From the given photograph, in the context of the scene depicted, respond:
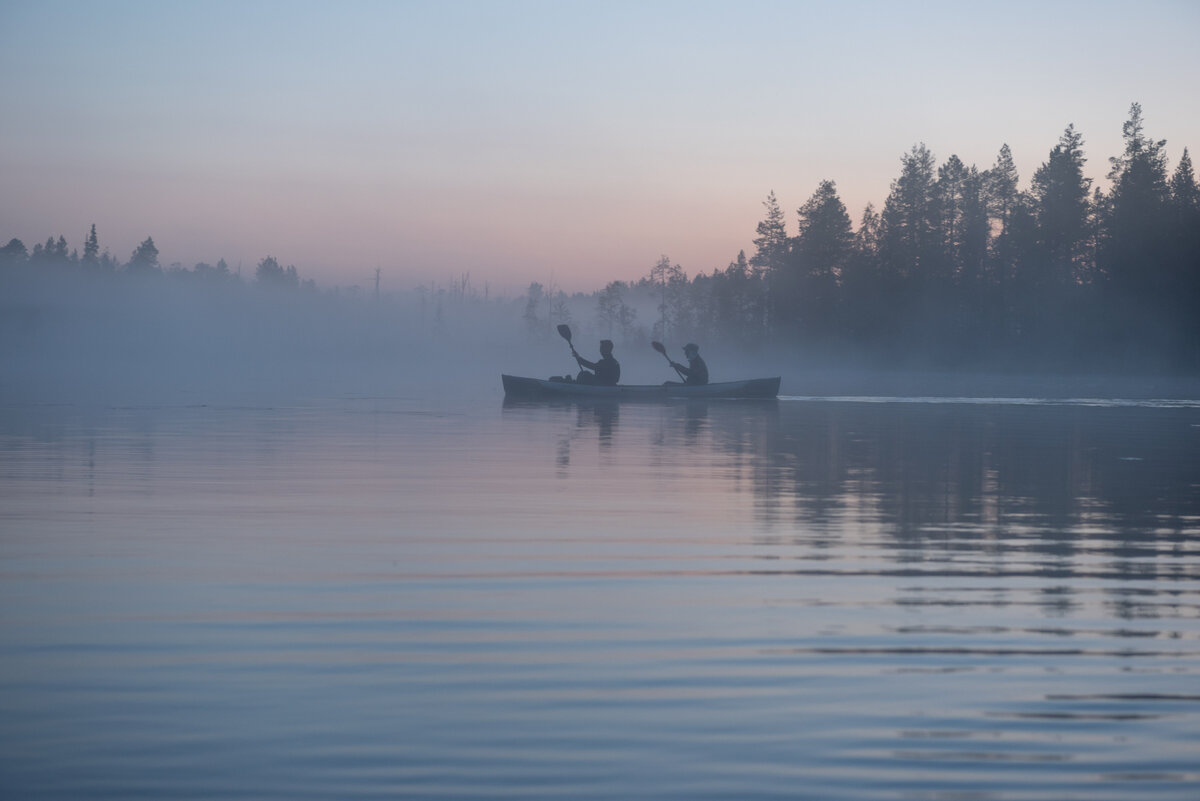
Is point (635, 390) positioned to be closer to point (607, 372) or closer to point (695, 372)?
point (607, 372)

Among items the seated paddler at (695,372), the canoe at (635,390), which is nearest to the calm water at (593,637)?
the canoe at (635,390)

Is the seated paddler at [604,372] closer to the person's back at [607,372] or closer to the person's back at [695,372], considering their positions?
the person's back at [607,372]

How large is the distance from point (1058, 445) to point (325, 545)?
17680 millimetres

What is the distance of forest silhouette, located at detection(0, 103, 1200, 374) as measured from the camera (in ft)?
281

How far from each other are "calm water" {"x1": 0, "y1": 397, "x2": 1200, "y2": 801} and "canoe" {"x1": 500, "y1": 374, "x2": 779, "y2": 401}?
22.7m

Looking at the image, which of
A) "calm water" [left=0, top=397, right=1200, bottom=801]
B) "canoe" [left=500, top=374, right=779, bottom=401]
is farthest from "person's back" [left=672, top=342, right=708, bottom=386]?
"calm water" [left=0, top=397, right=1200, bottom=801]

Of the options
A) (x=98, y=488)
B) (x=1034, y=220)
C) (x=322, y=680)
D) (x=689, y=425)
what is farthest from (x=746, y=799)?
(x=1034, y=220)

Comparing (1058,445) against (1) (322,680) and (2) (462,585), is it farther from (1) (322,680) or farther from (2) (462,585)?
(1) (322,680)

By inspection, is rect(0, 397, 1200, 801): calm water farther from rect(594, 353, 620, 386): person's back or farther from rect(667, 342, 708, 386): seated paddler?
rect(667, 342, 708, 386): seated paddler

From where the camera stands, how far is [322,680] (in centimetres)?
583

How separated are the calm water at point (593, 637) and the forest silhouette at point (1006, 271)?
7883 cm

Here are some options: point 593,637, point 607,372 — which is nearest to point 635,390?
point 607,372

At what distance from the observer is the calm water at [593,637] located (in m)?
4.70

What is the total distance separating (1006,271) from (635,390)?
68717 millimetres
